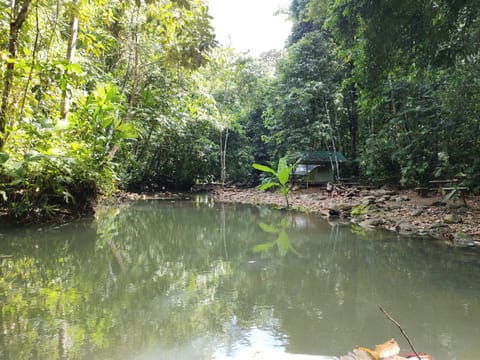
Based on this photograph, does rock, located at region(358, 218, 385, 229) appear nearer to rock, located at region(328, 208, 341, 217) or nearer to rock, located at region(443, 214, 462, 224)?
rock, located at region(443, 214, 462, 224)

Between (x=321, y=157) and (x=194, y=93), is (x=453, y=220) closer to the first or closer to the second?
(x=194, y=93)

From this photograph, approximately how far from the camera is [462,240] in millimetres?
4203

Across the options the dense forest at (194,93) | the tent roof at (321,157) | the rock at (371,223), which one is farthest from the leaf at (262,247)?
the tent roof at (321,157)

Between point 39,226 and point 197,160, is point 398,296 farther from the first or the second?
point 197,160

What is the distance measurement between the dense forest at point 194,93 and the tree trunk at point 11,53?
18mm

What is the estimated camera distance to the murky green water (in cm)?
164

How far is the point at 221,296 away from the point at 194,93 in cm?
847

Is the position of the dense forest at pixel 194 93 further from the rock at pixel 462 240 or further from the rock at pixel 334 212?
the rock at pixel 462 240

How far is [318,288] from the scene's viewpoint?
8.25 ft

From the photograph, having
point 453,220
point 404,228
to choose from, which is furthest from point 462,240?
point 453,220

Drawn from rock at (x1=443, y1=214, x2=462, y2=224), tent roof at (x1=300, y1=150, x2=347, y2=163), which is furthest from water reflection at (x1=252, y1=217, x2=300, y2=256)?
tent roof at (x1=300, y1=150, x2=347, y2=163)

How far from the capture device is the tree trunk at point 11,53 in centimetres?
342

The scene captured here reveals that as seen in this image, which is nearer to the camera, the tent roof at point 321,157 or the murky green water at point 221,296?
the murky green water at point 221,296

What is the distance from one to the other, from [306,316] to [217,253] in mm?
1813
